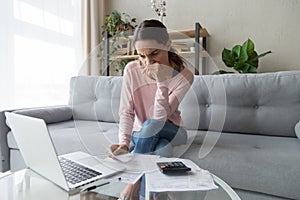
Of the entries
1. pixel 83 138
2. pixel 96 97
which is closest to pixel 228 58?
pixel 96 97

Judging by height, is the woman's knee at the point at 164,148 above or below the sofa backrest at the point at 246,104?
below

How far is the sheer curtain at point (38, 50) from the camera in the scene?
1912 mm

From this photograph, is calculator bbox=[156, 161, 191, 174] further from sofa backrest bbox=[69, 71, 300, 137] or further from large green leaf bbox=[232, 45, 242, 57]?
large green leaf bbox=[232, 45, 242, 57]

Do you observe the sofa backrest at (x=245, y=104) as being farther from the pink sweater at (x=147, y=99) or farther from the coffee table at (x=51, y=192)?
the coffee table at (x=51, y=192)

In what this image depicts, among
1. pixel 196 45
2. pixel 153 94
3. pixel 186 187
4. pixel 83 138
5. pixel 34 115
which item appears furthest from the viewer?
pixel 196 45

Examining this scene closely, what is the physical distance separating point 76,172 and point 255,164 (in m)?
Result: 0.64

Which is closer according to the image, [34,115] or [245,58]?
[34,115]

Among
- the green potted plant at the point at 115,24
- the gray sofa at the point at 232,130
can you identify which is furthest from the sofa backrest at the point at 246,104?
the green potted plant at the point at 115,24

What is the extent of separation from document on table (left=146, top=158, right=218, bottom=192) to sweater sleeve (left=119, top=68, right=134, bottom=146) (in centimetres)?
42

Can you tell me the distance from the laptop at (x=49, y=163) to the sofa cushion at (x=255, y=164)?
43cm

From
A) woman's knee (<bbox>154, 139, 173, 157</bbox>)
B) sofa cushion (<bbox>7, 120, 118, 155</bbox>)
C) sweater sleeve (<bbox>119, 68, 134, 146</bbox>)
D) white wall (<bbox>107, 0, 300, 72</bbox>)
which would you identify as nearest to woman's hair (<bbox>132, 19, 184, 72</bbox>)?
sweater sleeve (<bbox>119, 68, 134, 146</bbox>)

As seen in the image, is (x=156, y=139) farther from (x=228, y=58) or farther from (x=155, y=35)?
→ (x=228, y=58)

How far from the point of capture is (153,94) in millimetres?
1190

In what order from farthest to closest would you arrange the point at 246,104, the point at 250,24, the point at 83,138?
1. the point at 250,24
2. the point at 246,104
3. the point at 83,138
